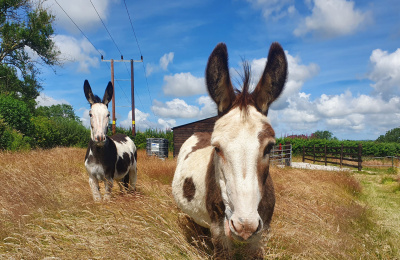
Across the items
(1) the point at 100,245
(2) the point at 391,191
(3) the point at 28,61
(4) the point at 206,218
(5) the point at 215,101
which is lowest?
(2) the point at 391,191

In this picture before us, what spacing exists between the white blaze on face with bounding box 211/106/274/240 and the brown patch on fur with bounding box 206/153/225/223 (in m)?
0.28

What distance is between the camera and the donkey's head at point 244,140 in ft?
5.55

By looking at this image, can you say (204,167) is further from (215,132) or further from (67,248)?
(67,248)

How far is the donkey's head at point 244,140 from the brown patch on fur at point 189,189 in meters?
0.69

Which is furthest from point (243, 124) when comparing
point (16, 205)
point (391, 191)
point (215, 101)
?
point (391, 191)

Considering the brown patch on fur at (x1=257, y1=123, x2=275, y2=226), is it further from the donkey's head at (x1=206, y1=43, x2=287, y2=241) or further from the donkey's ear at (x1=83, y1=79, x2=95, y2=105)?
the donkey's ear at (x1=83, y1=79, x2=95, y2=105)

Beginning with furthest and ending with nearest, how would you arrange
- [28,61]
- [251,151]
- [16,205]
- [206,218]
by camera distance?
[28,61], [16,205], [206,218], [251,151]

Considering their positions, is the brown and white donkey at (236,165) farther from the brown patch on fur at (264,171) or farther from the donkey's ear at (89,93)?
the donkey's ear at (89,93)

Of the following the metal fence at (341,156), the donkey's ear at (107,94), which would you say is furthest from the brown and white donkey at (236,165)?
the metal fence at (341,156)

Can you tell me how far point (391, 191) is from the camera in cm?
929

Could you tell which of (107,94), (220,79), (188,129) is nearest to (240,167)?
(220,79)

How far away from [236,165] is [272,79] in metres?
0.91

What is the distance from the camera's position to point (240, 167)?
1769mm

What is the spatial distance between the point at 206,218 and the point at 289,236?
126 cm
